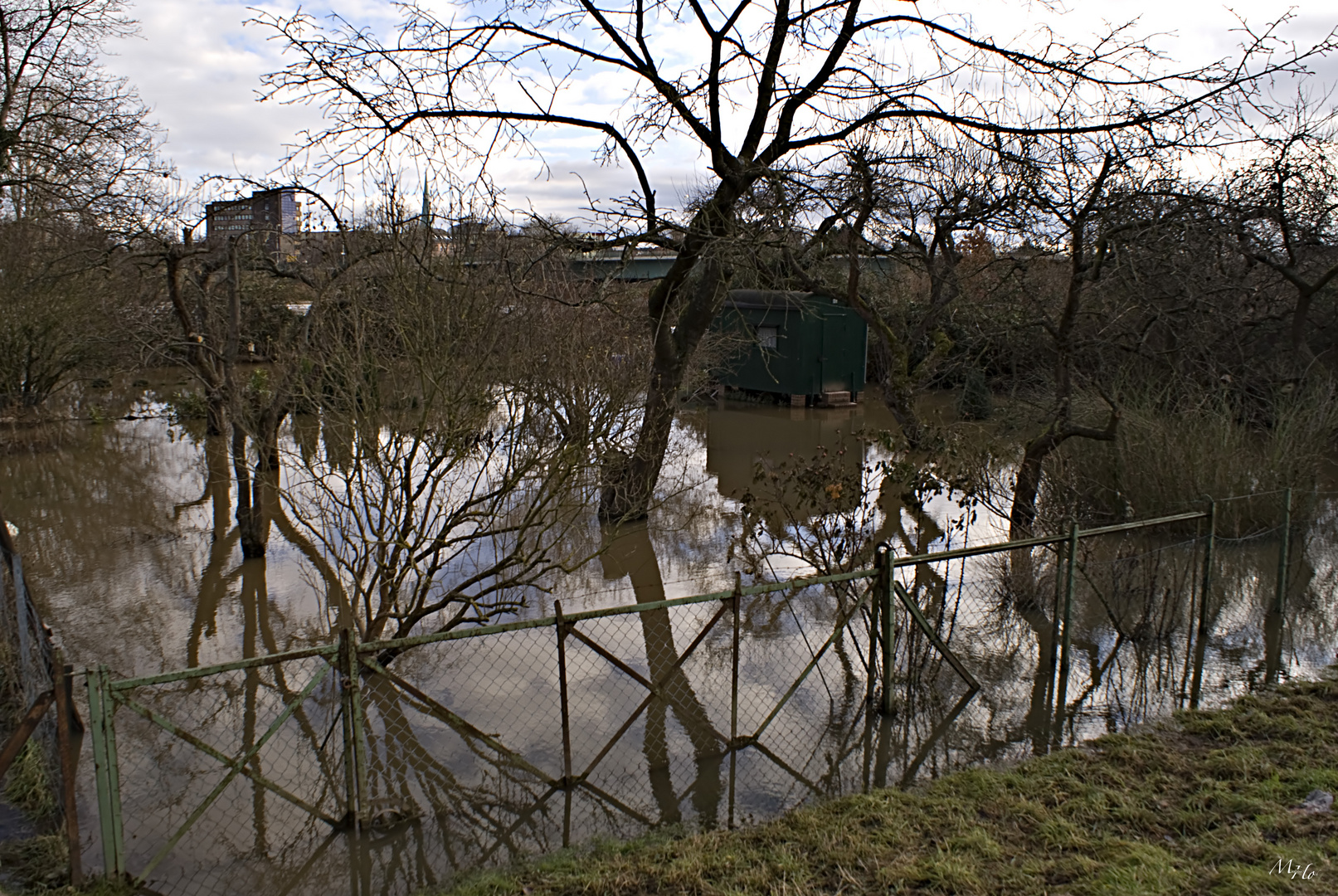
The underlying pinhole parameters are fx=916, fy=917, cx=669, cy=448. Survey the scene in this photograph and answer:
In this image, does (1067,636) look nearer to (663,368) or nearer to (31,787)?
(31,787)

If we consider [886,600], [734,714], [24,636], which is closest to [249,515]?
[24,636]

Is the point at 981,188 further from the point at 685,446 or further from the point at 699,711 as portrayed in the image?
the point at 685,446

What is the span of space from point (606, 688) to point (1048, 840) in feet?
10.8

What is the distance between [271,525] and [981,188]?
32.5ft

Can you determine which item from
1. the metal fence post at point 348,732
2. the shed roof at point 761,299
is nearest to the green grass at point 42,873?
the metal fence post at point 348,732

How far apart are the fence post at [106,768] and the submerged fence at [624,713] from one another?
14 mm

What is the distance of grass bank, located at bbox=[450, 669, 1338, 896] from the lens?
13.2 feet

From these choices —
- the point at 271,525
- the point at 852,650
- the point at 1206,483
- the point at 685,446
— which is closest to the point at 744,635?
the point at 852,650

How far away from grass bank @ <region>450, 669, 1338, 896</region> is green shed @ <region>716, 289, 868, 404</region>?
18.1 m

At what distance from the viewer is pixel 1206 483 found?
9.80m

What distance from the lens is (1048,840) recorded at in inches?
173

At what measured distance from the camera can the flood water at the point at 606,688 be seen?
497cm

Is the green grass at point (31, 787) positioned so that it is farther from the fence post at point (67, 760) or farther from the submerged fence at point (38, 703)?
the fence post at point (67, 760)

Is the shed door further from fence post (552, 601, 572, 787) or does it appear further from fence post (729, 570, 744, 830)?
fence post (552, 601, 572, 787)
